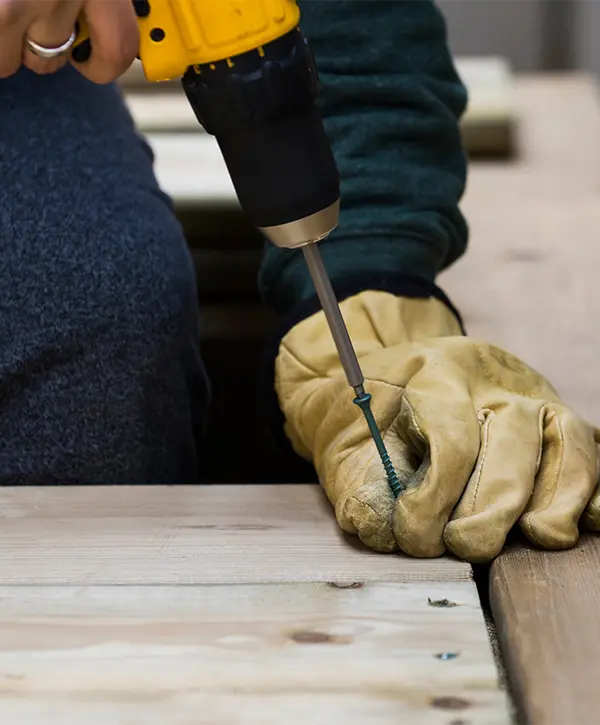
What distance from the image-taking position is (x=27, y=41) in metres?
0.61

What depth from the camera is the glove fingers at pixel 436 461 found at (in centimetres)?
60

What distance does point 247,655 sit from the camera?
530 mm

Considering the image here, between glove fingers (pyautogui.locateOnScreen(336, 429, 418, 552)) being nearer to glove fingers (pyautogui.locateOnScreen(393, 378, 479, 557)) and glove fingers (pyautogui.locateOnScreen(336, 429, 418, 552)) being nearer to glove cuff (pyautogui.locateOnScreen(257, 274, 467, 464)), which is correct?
glove fingers (pyautogui.locateOnScreen(393, 378, 479, 557))

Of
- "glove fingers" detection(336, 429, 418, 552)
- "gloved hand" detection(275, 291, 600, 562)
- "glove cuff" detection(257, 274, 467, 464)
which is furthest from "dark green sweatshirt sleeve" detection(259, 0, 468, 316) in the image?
"glove fingers" detection(336, 429, 418, 552)

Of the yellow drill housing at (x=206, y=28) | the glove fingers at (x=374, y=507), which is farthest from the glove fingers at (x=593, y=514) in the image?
the yellow drill housing at (x=206, y=28)

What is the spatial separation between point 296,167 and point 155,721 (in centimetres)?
34


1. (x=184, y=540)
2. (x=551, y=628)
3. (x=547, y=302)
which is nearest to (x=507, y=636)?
(x=551, y=628)

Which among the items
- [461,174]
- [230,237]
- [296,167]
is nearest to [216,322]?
[230,237]

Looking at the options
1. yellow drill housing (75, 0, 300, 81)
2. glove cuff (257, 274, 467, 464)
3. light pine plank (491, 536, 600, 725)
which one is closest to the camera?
light pine plank (491, 536, 600, 725)

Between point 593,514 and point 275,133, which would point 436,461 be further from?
point 275,133

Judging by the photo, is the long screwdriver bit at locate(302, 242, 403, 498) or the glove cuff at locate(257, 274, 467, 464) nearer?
the long screwdriver bit at locate(302, 242, 403, 498)

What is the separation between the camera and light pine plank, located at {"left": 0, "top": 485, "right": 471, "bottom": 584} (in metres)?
0.61

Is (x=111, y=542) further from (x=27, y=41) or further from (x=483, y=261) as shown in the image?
(x=483, y=261)

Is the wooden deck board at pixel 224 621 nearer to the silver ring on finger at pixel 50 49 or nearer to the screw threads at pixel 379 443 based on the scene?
the screw threads at pixel 379 443
